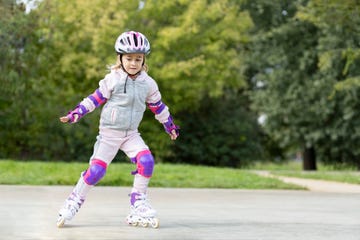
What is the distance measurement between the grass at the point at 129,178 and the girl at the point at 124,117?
720 cm

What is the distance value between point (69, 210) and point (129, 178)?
26.6 feet

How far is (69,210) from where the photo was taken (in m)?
8.45

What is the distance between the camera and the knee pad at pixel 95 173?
28.3ft

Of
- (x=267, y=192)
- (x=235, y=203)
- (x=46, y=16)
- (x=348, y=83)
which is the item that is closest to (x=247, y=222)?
(x=235, y=203)

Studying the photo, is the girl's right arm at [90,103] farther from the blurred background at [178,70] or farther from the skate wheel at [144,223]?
the blurred background at [178,70]

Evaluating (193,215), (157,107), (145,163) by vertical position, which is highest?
(157,107)

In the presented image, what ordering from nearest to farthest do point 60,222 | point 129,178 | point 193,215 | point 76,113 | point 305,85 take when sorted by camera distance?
1. point 60,222
2. point 76,113
3. point 193,215
4. point 129,178
5. point 305,85

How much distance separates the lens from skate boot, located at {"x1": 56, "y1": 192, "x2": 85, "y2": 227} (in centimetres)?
836

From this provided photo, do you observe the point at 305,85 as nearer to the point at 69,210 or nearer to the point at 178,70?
the point at 178,70

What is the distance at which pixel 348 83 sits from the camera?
24.9 metres

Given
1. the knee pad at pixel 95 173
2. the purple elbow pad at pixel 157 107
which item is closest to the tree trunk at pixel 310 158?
the purple elbow pad at pixel 157 107

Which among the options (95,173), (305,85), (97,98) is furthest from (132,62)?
(305,85)

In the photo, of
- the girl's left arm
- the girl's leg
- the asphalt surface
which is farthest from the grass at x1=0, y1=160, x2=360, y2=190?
the girl's leg

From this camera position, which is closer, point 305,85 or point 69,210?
point 69,210
